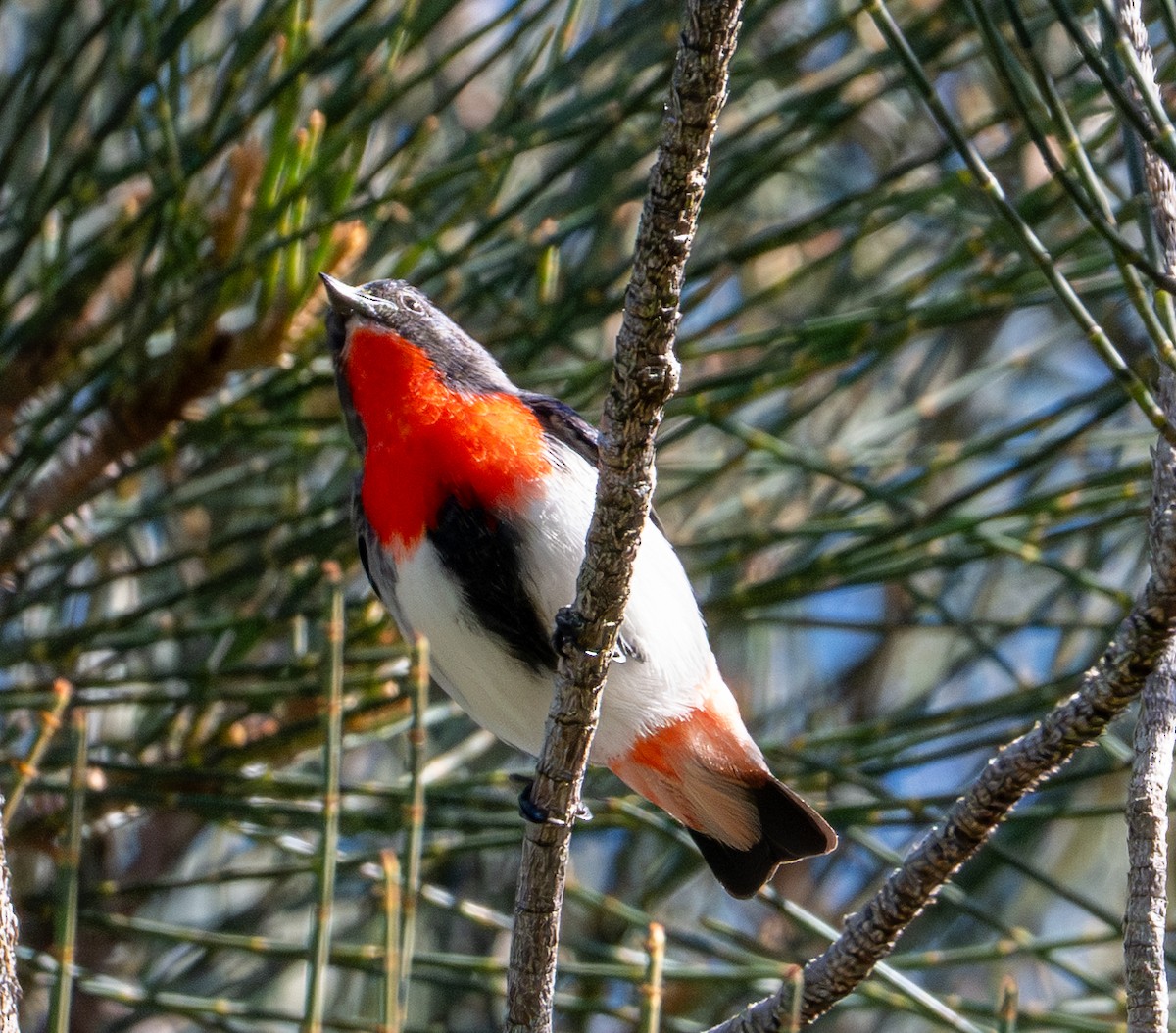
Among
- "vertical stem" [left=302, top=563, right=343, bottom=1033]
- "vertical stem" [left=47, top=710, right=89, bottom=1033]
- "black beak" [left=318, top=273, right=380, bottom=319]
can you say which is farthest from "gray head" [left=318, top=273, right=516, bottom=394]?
"vertical stem" [left=47, top=710, right=89, bottom=1033]

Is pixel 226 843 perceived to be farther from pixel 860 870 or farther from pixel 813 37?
pixel 813 37

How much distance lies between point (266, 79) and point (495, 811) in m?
1.35

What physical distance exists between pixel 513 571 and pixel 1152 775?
115 centimetres

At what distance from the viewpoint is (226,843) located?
4133 millimetres

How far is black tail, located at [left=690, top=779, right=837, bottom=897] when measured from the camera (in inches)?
103

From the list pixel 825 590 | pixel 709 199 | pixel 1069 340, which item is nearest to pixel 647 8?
pixel 709 199

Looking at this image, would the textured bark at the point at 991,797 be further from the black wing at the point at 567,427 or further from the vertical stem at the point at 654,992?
the black wing at the point at 567,427

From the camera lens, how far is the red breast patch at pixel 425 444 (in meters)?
2.36

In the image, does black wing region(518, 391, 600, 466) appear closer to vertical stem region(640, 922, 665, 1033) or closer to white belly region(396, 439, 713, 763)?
white belly region(396, 439, 713, 763)

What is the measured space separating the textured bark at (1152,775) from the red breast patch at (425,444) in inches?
Answer: 44.1

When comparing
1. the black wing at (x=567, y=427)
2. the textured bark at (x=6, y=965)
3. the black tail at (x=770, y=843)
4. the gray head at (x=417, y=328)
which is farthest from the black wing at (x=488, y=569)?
the textured bark at (x=6, y=965)

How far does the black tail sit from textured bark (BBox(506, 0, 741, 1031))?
0.96 meters

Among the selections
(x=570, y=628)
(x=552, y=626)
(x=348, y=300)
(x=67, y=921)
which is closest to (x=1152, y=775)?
(x=570, y=628)

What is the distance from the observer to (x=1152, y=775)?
1355 mm
